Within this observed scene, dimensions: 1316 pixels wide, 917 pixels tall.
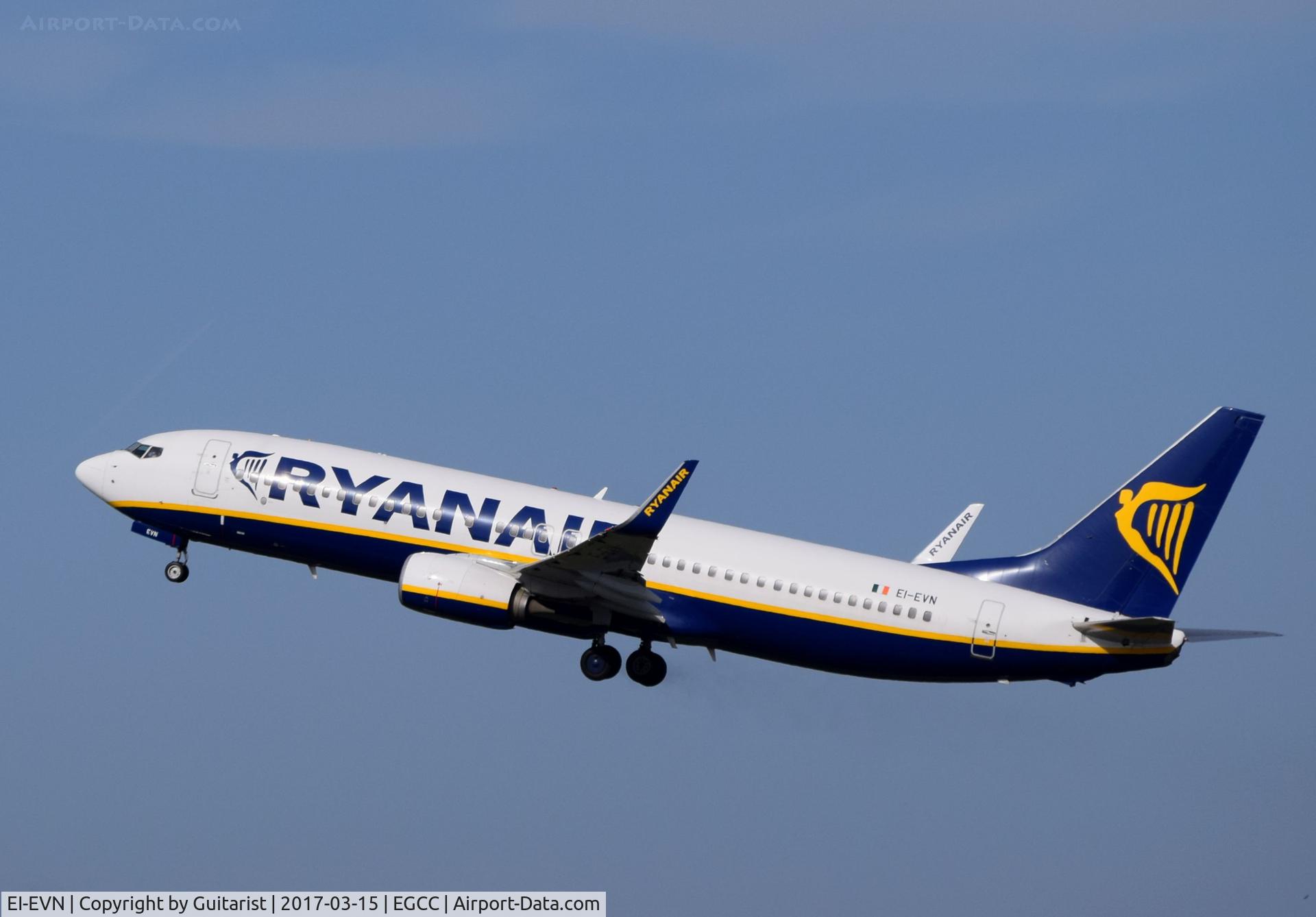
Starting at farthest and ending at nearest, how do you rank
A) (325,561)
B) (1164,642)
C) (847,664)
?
(325,561), (847,664), (1164,642)

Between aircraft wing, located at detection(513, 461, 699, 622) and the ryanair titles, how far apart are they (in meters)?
1.23

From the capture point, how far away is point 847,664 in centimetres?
5519

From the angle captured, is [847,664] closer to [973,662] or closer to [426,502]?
[973,662]

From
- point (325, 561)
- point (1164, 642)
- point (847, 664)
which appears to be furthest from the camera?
point (325, 561)

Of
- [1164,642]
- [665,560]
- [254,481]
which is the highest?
[254,481]

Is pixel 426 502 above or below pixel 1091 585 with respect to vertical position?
above

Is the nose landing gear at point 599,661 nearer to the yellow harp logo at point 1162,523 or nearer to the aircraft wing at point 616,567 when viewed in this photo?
the aircraft wing at point 616,567

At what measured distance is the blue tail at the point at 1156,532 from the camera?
54.5 meters

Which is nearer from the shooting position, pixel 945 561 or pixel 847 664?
pixel 847 664

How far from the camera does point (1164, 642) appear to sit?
51.9m

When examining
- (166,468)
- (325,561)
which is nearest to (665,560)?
(325,561)

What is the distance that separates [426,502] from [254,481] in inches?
230

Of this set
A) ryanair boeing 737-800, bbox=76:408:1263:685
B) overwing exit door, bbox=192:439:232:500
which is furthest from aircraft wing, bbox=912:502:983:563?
overwing exit door, bbox=192:439:232:500

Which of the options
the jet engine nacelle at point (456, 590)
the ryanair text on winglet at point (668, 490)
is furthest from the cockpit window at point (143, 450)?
the ryanair text on winglet at point (668, 490)
